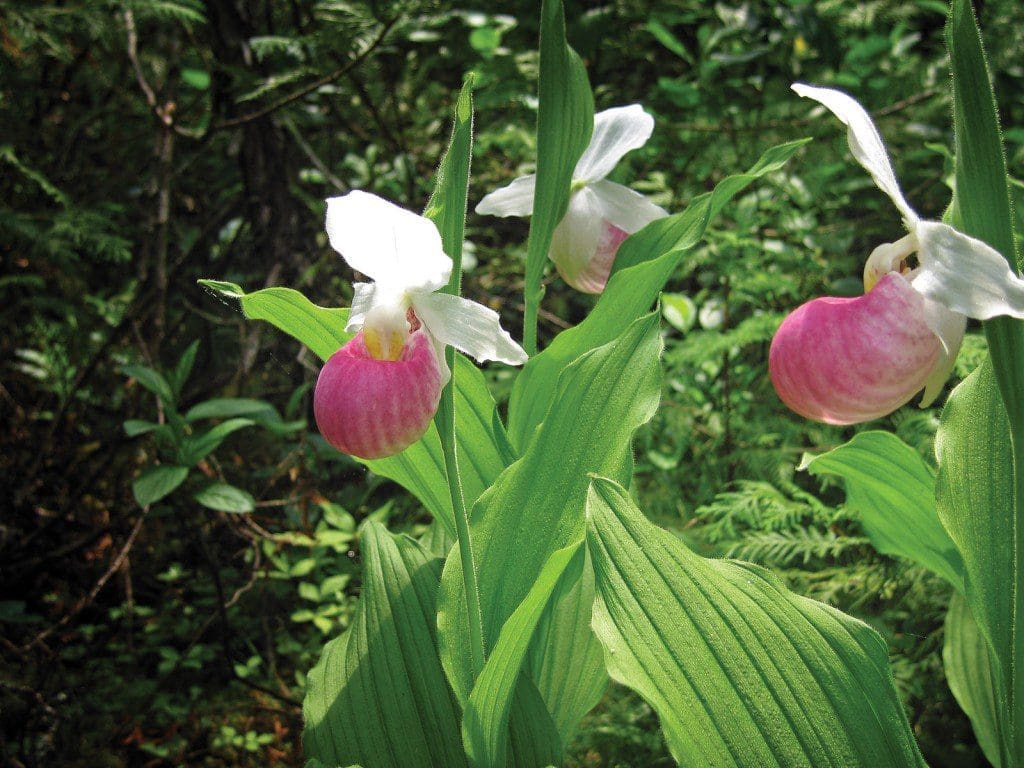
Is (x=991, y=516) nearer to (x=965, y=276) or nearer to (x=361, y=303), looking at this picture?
(x=965, y=276)

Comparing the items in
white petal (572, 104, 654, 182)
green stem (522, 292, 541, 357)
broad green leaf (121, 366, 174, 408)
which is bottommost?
broad green leaf (121, 366, 174, 408)

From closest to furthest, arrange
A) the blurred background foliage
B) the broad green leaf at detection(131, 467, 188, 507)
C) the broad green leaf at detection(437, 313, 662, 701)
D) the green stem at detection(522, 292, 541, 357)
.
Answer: the broad green leaf at detection(437, 313, 662, 701)
the green stem at detection(522, 292, 541, 357)
the broad green leaf at detection(131, 467, 188, 507)
the blurred background foliage

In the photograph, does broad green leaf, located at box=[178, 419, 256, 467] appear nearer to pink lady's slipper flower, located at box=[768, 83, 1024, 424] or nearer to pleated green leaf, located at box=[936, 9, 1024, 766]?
pink lady's slipper flower, located at box=[768, 83, 1024, 424]

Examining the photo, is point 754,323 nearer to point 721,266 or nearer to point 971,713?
point 721,266

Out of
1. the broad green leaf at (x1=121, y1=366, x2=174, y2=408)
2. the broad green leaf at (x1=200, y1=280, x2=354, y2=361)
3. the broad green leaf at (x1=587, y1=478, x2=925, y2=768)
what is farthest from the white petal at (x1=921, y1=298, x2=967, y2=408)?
the broad green leaf at (x1=121, y1=366, x2=174, y2=408)

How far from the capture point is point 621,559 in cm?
74

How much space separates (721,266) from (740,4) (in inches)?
Result: 34.1

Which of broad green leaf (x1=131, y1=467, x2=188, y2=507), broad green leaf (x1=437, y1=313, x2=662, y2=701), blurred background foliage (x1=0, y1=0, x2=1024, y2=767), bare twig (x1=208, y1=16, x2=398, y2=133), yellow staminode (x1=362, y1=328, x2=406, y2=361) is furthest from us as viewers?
bare twig (x1=208, y1=16, x2=398, y2=133)

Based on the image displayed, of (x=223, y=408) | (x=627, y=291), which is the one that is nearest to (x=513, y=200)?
(x=627, y=291)

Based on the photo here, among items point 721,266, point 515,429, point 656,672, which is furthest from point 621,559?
point 721,266

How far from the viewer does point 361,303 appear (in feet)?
2.43

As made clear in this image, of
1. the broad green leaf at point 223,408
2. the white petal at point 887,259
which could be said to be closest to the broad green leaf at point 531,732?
the white petal at point 887,259

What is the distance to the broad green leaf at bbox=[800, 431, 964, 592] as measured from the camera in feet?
3.00

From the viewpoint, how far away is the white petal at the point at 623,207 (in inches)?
43.2
